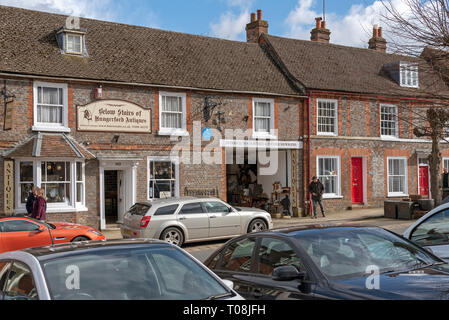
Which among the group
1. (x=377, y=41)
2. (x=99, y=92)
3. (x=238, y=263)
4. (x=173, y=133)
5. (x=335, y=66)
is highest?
(x=377, y=41)

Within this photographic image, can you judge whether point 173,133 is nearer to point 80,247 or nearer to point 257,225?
point 257,225

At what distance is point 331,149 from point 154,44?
9502 millimetres

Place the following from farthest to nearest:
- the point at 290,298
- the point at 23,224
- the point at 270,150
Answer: the point at 270,150 < the point at 23,224 < the point at 290,298

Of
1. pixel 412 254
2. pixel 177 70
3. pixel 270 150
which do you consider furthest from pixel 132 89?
pixel 412 254

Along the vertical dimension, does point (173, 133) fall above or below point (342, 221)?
above

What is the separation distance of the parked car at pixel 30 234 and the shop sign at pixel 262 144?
901 cm

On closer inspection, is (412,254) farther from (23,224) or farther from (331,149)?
(331,149)

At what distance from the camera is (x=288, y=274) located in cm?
516

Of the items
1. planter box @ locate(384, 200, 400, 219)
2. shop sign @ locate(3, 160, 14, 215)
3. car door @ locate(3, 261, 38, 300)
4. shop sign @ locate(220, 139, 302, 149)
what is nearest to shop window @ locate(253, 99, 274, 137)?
shop sign @ locate(220, 139, 302, 149)

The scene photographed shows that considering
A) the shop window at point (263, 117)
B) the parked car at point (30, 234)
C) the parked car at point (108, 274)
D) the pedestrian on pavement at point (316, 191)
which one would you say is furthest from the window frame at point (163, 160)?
the parked car at point (108, 274)

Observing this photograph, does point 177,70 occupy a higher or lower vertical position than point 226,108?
higher

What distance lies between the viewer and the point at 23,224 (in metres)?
13.0

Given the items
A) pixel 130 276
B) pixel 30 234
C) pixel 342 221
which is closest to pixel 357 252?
pixel 130 276

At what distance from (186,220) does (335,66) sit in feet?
48.0
